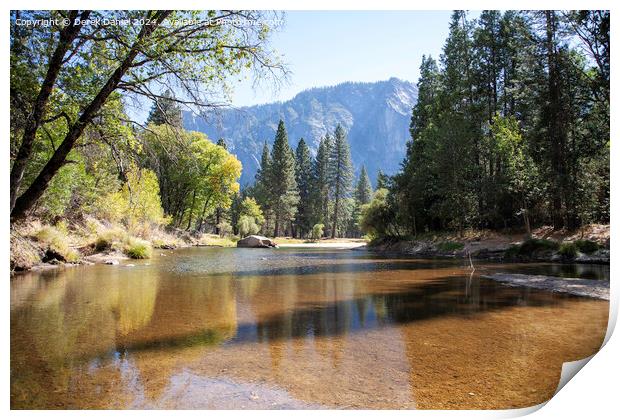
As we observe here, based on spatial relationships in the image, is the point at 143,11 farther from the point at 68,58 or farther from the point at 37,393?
the point at 37,393

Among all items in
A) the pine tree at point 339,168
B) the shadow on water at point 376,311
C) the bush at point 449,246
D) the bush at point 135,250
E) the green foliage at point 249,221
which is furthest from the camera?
the pine tree at point 339,168

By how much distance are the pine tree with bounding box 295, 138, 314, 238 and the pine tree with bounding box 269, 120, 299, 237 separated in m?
5.44

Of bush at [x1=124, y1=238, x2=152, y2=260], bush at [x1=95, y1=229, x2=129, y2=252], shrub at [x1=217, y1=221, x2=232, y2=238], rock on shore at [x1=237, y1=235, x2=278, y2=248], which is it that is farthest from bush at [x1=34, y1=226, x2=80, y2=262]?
shrub at [x1=217, y1=221, x2=232, y2=238]

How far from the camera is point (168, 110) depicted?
15.7 ft

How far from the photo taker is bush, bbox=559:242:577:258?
12223mm

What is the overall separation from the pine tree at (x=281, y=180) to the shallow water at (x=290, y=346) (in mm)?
47754

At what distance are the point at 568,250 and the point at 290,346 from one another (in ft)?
38.4

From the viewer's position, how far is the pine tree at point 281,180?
5569 cm

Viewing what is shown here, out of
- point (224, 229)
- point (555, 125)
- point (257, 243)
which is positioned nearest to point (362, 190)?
point (224, 229)

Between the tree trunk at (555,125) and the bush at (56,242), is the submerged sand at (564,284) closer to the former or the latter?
the tree trunk at (555,125)

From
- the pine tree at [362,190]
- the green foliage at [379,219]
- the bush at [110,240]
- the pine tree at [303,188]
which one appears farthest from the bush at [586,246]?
the pine tree at [362,190]

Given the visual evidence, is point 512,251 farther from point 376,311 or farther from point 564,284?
point 376,311

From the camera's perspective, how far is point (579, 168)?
8492mm
